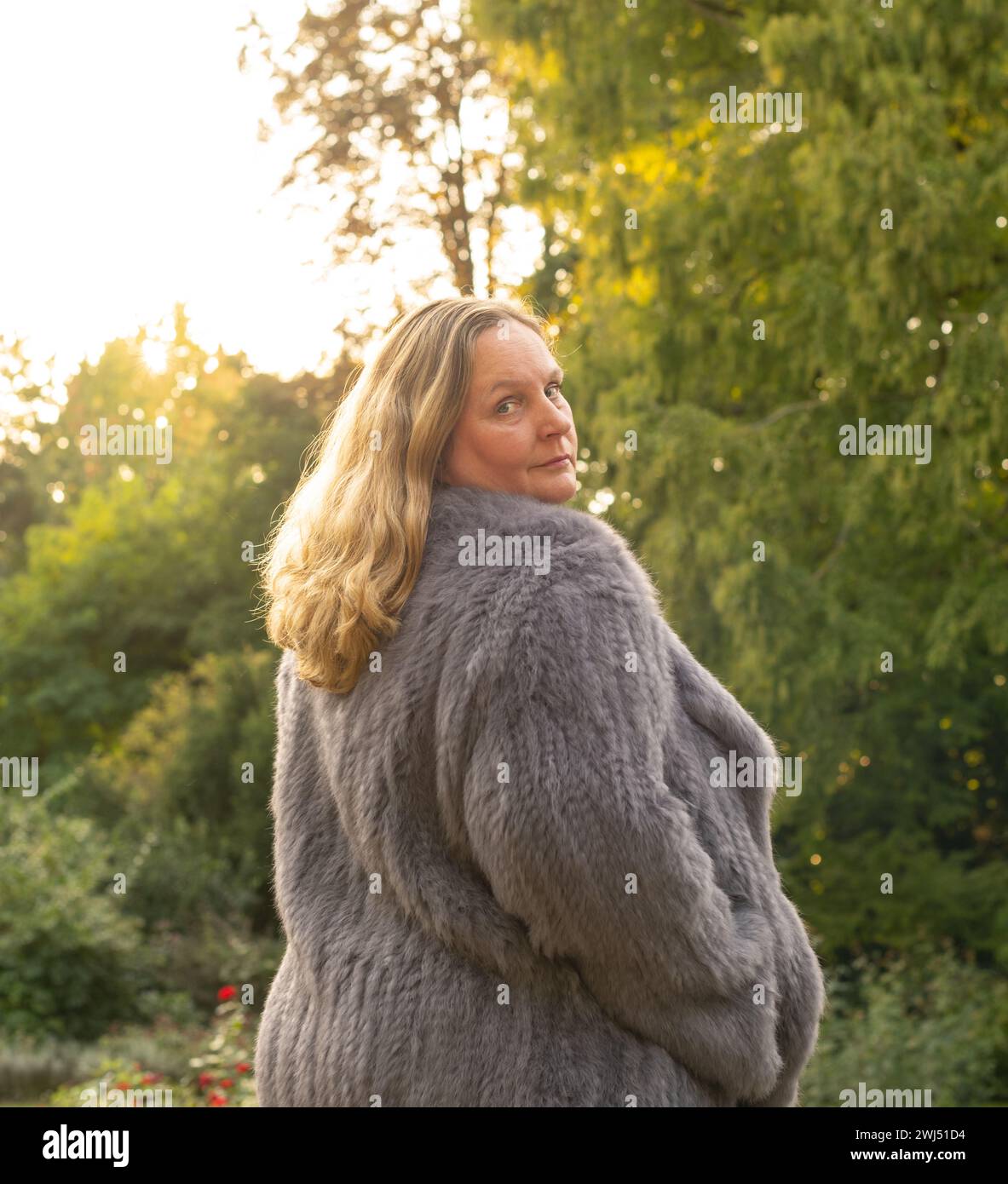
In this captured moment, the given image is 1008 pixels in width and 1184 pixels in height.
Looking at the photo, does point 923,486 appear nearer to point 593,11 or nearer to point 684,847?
point 593,11

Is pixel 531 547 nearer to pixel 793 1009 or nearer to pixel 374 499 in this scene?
pixel 374 499

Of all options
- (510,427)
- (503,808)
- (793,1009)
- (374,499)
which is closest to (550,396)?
(510,427)

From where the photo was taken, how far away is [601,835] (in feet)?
5.52

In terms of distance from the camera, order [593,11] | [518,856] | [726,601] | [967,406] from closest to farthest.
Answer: [518,856]
[967,406]
[726,601]
[593,11]

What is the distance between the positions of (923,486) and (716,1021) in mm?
6886

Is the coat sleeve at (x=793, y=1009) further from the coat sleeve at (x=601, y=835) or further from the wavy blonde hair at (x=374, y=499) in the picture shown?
the wavy blonde hair at (x=374, y=499)

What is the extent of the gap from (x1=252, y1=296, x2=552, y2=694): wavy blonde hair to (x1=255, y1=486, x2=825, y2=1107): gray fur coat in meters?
0.04

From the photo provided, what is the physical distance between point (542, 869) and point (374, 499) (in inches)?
23.7

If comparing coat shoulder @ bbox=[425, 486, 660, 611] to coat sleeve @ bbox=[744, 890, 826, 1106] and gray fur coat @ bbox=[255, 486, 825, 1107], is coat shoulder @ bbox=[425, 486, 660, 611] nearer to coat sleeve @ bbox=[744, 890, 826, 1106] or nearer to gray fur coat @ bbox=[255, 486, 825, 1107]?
gray fur coat @ bbox=[255, 486, 825, 1107]

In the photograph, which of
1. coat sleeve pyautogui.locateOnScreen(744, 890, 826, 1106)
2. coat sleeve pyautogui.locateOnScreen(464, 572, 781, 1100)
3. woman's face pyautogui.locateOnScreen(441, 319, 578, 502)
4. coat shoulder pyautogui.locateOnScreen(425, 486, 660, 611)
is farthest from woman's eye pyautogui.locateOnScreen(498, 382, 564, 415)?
coat sleeve pyautogui.locateOnScreen(744, 890, 826, 1106)

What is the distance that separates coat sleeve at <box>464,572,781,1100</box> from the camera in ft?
5.51
